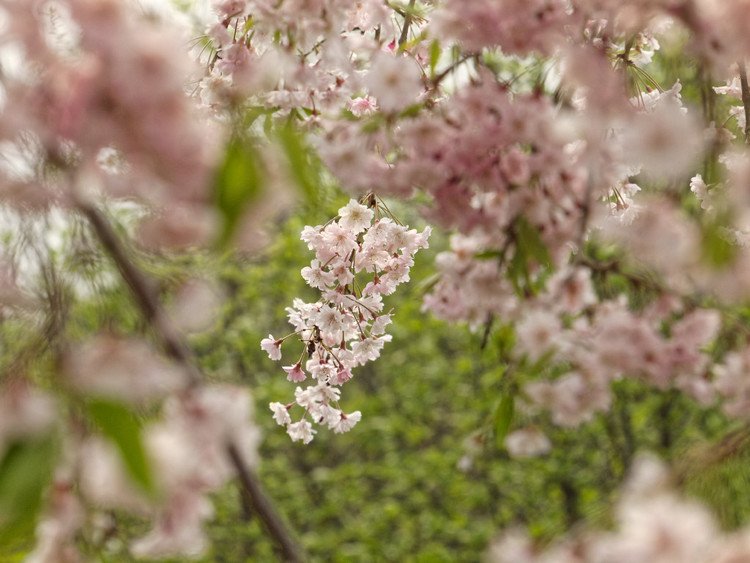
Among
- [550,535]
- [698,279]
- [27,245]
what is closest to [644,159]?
[698,279]

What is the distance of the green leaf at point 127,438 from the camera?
738 mm

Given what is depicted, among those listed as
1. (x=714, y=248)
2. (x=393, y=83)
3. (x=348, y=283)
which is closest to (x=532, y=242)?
(x=714, y=248)

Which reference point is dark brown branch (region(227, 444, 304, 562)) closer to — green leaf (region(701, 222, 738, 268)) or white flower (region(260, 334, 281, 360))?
green leaf (region(701, 222, 738, 268))

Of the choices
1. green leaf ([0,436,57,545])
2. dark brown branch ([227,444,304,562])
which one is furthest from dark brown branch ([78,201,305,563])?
green leaf ([0,436,57,545])

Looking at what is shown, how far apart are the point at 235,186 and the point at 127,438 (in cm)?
22

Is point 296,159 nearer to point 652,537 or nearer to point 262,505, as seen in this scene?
point 262,505

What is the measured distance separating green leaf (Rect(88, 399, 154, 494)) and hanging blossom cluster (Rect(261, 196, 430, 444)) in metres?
1.27

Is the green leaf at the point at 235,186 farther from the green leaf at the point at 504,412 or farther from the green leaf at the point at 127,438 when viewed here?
the green leaf at the point at 504,412

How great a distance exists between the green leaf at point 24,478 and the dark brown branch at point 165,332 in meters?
0.13

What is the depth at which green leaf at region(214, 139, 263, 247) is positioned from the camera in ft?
2.50

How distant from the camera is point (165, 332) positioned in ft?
2.63

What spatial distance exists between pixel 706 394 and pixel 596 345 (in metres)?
0.16

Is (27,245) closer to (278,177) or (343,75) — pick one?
(278,177)

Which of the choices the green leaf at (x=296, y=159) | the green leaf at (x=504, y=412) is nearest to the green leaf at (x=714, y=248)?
the green leaf at (x=504, y=412)
